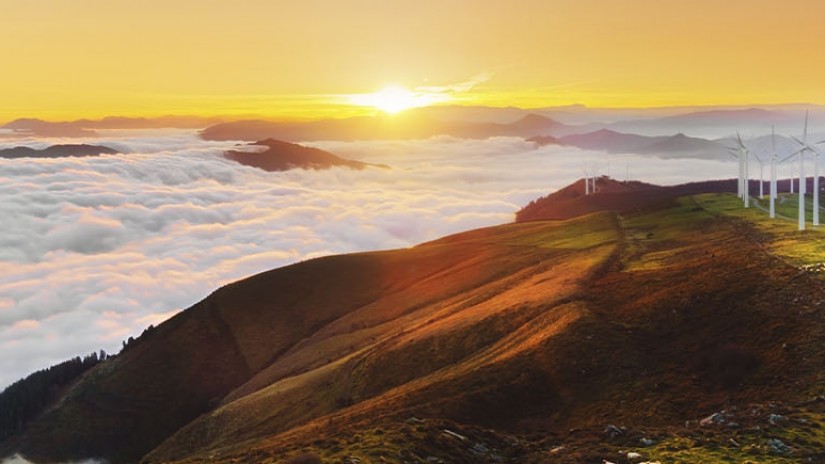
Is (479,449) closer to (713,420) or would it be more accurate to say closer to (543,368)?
(713,420)

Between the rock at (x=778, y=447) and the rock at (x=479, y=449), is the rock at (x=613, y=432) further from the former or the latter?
the rock at (x=778, y=447)

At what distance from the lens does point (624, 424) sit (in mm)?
48562

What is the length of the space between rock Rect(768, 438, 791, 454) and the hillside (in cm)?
21

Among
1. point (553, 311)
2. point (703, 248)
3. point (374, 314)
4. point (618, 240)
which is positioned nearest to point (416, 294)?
point (374, 314)

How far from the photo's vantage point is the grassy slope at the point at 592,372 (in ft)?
135

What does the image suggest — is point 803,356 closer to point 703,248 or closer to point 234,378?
point 703,248

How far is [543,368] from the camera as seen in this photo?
61.6 meters

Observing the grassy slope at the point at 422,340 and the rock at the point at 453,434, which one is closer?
the rock at the point at 453,434

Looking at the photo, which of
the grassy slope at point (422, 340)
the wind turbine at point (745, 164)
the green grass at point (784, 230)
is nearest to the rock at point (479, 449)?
the grassy slope at point (422, 340)

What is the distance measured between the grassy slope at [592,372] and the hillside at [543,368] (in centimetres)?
23

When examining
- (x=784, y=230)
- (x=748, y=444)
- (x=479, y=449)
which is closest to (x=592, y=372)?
(x=748, y=444)

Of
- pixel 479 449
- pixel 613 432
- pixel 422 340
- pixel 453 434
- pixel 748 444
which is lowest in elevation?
pixel 422 340

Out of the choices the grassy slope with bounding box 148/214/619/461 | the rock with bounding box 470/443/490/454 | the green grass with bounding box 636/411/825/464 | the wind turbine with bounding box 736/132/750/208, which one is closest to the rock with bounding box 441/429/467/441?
the rock with bounding box 470/443/490/454

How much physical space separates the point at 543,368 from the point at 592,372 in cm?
436
